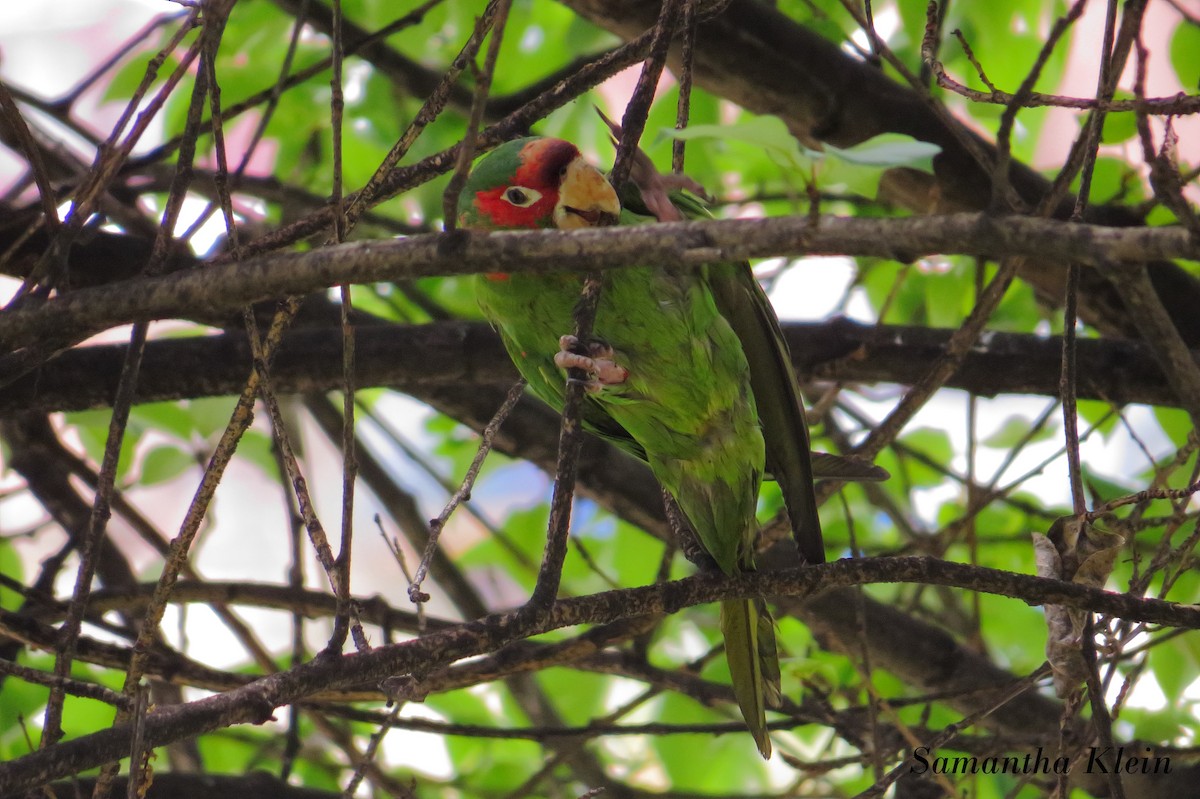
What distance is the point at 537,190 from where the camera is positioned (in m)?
1.92

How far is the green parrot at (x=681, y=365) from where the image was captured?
6.15ft

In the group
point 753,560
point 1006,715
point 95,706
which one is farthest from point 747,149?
point 95,706

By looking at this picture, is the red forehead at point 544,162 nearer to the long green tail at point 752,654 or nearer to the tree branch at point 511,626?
the tree branch at point 511,626

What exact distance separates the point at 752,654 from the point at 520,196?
96 cm

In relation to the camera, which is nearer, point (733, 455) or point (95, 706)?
point (733, 455)

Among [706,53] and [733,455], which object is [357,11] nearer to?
[706,53]

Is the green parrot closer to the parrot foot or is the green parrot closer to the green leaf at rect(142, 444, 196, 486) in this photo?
the parrot foot

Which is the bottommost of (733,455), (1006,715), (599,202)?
(1006,715)

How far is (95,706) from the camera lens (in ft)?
9.25

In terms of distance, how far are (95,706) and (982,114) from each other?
9.28 feet

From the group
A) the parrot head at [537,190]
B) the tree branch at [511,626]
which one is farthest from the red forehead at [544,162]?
the tree branch at [511,626]

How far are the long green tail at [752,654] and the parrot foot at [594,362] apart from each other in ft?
1.62

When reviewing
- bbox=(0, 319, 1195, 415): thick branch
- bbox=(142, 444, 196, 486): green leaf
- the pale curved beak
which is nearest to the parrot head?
the pale curved beak

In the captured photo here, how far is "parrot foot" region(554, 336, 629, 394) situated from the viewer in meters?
1.84
